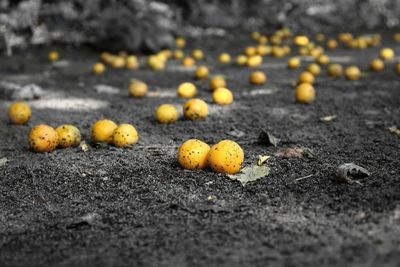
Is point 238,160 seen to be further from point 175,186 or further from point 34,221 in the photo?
point 34,221

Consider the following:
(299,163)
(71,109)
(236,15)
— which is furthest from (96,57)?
(299,163)

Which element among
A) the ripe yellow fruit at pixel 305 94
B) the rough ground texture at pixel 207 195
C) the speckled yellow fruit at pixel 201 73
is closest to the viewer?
the rough ground texture at pixel 207 195

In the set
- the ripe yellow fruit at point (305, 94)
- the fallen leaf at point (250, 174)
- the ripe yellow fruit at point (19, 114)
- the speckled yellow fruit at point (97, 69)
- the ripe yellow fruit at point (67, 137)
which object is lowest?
the speckled yellow fruit at point (97, 69)

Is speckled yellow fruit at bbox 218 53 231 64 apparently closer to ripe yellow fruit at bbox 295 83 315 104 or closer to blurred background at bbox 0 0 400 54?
blurred background at bbox 0 0 400 54

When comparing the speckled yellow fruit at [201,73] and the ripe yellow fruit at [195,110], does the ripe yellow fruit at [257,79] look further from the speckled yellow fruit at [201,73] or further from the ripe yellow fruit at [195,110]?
the ripe yellow fruit at [195,110]

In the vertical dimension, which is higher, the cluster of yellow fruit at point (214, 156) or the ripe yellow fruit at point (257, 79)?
the cluster of yellow fruit at point (214, 156)

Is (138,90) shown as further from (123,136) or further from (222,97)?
(123,136)

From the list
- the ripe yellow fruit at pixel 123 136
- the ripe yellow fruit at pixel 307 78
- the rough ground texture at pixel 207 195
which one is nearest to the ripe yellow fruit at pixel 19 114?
the rough ground texture at pixel 207 195
